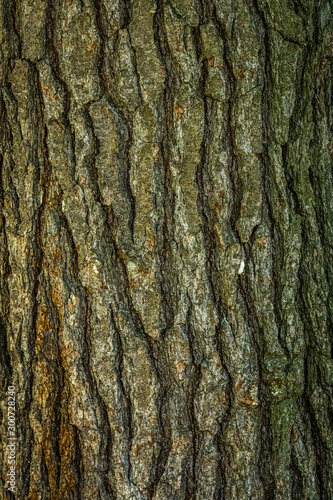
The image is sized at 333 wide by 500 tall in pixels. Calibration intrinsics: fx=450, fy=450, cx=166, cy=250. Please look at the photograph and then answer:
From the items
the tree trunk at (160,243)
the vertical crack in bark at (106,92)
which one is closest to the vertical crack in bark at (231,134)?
the tree trunk at (160,243)

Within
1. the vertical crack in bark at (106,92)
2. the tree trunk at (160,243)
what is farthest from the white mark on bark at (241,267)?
the vertical crack in bark at (106,92)

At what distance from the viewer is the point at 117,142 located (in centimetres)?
150

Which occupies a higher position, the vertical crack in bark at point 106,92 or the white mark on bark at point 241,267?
the vertical crack in bark at point 106,92

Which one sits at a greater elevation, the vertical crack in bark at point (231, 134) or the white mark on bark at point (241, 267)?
the vertical crack in bark at point (231, 134)

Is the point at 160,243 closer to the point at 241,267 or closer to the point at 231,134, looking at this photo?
the point at 241,267

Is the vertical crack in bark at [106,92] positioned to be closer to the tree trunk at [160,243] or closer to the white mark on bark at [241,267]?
the tree trunk at [160,243]

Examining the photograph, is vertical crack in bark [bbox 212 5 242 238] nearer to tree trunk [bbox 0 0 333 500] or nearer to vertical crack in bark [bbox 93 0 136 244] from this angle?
tree trunk [bbox 0 0 333 500]

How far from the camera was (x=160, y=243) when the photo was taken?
1.50 m

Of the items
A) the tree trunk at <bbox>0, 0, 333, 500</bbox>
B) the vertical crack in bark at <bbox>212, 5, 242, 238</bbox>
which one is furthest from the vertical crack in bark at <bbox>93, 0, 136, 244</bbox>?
the vertical crack in bark at <bbox>212, 5, 242, 238</bbox>

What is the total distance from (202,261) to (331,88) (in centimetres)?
80

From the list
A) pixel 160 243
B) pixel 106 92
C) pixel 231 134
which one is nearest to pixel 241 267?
pixel 160 243

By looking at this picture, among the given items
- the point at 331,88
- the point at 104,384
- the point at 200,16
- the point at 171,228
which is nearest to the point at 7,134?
the point at 171,228

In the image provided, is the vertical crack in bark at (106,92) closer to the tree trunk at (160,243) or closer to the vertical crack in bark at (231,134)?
the tree trunk at (160,243)

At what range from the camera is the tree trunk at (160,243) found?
1.50 metres
